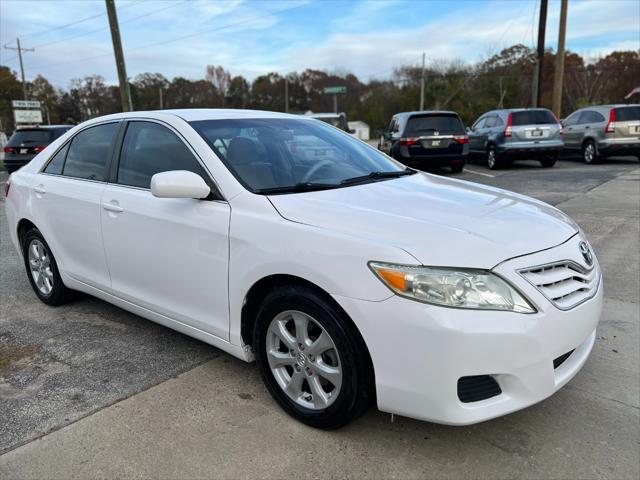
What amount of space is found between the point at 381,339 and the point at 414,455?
644mm

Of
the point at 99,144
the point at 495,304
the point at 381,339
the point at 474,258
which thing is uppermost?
the point at 99,144

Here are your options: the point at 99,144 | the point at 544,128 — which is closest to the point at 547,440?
the point at 99,144

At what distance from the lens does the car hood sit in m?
2.24

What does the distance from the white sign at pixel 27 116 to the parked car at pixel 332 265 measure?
127 ft

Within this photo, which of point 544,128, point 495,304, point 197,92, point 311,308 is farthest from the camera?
point 197,92

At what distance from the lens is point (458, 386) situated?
2176mm

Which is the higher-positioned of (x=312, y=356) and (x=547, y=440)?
(x=312, y=356)

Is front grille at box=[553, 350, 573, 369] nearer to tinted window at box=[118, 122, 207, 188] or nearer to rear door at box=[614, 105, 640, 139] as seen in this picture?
tinted window at box=[118, 122, 207, 188]

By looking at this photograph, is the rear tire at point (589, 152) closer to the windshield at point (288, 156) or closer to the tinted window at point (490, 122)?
the tinted window at point (490, 122)

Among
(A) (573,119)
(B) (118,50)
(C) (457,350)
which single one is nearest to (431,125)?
(A) (573,119)

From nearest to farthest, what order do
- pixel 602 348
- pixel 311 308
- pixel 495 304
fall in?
pixel 495 304, pixel 311 308, pixel 602 348

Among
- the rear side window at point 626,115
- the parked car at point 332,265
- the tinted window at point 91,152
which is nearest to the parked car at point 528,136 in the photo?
the rear side window at point 626,115

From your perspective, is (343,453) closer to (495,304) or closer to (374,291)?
(374,291)

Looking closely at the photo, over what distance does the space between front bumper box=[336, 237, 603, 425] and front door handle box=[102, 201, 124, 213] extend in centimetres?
186
